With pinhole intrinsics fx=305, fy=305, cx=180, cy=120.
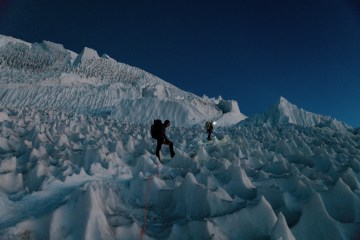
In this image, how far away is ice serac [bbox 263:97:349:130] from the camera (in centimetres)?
3091

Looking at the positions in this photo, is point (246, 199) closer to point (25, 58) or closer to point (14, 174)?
point (14, 174)

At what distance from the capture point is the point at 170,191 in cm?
608

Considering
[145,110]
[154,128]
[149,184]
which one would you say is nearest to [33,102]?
[145,110]

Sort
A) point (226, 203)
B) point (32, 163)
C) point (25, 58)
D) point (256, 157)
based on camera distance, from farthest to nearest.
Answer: point (25, 58), point (256, 157), point (32, 163), point (226, 203)

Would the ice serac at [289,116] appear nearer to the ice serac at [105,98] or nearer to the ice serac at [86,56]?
the ice serac at [105,98]

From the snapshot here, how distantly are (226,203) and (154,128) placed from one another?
209 inches

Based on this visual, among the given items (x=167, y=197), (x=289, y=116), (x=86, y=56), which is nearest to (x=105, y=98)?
(x=289, y=116)

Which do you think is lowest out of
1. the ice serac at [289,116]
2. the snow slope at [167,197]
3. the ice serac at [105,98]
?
the snow slope at [167,197]

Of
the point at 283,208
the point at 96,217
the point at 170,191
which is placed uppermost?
the point at 170,191

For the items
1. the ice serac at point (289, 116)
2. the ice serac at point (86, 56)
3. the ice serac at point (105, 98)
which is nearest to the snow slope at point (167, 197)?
the ice serac at point (289, 116)

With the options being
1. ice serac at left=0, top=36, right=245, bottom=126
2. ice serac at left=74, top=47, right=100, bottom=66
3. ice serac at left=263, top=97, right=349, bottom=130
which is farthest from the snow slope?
ice serac at left=74, top=47, right=100, bottom=66

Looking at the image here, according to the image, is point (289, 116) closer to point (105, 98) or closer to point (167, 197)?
point (105, 98)

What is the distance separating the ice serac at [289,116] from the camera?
30.9 m

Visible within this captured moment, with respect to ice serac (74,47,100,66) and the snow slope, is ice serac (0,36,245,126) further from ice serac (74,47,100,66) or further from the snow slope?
the snow slope
